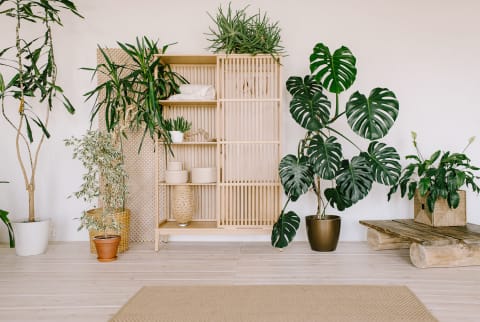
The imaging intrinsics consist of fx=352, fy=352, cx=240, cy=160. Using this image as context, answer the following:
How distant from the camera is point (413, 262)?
294 cm

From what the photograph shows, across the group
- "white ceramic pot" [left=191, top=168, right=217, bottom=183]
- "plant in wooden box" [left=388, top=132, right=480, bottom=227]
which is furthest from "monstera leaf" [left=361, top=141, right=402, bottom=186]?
"white ceramic pot" [left=191, top=168, right=217, bottom=183]

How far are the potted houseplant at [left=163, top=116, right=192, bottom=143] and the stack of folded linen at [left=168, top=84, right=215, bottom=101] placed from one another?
22 cm

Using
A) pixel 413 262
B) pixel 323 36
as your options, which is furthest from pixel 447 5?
pixel 413 262

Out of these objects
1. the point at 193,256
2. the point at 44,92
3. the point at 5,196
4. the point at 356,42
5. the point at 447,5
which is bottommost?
the point at 193,256

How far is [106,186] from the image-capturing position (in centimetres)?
326

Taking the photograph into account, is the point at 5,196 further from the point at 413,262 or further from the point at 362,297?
the point at 413,262

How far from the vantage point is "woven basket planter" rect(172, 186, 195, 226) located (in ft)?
11.5

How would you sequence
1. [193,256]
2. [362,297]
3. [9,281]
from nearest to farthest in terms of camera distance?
[362,297]
[9,281]
[193,256]

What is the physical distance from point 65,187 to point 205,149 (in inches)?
63.5

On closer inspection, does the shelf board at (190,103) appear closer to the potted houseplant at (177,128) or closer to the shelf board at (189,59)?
the potted houseplant at (177,128)

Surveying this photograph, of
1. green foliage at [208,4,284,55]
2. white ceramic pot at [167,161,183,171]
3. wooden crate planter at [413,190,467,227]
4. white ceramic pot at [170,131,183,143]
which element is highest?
green foliage at [208,4,284,55]

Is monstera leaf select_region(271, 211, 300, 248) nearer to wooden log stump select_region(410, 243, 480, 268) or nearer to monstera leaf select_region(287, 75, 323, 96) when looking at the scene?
wooden log stump select_region(410, 243, 480, 268)

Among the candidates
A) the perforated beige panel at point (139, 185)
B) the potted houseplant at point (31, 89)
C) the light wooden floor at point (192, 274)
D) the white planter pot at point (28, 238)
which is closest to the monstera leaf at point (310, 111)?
the light wooden floor at point (192, 274)

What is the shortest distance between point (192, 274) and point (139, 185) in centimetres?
145
